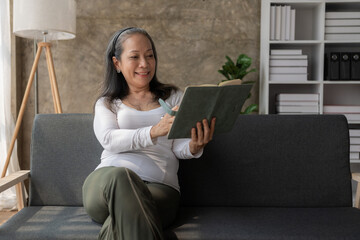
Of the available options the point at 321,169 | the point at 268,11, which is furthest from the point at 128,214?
the point at 268,11

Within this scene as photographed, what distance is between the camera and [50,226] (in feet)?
5.44

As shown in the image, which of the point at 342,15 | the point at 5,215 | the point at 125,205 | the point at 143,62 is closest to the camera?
the point at 125,205

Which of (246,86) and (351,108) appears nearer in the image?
(246,86)

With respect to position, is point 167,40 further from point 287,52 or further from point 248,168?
point 248,168

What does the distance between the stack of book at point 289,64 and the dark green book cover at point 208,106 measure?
2.04m

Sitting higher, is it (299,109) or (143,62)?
(143,62)

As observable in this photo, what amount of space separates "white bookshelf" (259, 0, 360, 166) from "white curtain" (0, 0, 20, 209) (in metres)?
2.40

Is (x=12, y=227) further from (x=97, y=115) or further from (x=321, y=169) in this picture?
(x=321, y=169)

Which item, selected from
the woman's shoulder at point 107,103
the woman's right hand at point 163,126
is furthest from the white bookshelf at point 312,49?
the woman's right hand at point 163,126

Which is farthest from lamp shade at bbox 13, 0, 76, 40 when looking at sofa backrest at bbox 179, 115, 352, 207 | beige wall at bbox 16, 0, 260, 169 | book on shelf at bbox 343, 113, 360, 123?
book on shelf at bbox 343, 113, 360, 123

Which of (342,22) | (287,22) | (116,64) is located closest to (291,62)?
(287,22)

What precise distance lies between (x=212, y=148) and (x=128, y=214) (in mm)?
773

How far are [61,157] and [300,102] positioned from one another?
A: 2.31m

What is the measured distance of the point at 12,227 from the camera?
1.65 m
